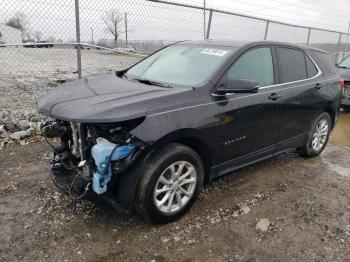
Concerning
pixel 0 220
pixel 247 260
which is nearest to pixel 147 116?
pixel 247 260

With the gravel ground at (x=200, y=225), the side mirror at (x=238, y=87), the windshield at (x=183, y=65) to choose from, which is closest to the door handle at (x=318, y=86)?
the gravel ground at (x=200, y=225)

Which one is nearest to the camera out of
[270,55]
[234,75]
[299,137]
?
[234,75]

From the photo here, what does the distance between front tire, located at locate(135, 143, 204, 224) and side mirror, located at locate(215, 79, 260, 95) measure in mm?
717

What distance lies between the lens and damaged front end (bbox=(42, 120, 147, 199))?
2.89 meters

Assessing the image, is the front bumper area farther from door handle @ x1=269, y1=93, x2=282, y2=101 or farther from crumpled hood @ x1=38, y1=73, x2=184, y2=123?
door handle @ x1=269, y1=93, x2=282, y2=101

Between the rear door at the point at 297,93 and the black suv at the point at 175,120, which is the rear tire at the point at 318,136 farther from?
the black suv at the point at 175,120

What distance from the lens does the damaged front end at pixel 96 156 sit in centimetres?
289

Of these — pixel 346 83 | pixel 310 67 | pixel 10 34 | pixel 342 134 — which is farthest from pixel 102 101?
pixel 346 83

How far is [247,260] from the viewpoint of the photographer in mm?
2930

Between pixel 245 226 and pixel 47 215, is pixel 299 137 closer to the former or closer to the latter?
pixel 245 226

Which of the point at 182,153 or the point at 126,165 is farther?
the point at 182,153

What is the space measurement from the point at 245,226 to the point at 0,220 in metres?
2.43

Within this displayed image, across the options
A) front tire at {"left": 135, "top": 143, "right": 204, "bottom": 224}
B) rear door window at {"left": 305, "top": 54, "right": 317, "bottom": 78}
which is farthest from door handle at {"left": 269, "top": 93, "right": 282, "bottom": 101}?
front tire at {"left": 135, "top": 143, "right": 204, "bottom": 224}

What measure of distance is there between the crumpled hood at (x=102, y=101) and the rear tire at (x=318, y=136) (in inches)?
109
